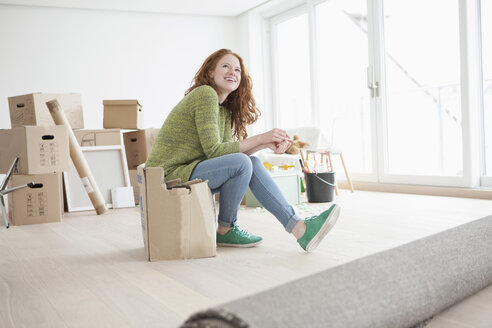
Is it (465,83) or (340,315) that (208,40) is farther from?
(340,315)

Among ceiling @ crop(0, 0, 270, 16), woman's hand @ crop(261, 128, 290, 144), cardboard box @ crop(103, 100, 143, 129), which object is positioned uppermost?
ceiling @ crop(0, 0, 270, 16)

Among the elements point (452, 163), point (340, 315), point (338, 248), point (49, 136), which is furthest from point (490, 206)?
point (49, 136)

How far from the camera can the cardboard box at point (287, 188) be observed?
11.9 ft

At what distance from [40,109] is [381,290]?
367 cm

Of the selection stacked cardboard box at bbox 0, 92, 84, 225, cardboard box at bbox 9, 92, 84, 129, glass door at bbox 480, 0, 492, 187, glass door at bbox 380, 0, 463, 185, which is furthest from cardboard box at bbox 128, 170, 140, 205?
glass door at bbox 480, 0, 492, 187

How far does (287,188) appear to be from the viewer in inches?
145

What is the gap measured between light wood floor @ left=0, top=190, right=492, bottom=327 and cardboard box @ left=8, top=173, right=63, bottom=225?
0.54ft

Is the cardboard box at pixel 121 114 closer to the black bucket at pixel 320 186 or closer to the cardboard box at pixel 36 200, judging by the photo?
the cardboard box at pixel 36 200

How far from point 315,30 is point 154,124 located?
2.29 meters

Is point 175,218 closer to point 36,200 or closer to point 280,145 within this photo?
point 280,145

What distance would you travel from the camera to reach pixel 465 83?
11.8ft

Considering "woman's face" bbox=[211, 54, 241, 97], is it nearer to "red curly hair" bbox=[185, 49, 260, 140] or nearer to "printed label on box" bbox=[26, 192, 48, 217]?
"red curly hair" bbox=[185, 49, 260, 140]

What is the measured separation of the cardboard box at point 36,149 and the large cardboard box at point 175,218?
1694 millimetres

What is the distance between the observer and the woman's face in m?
2.18
